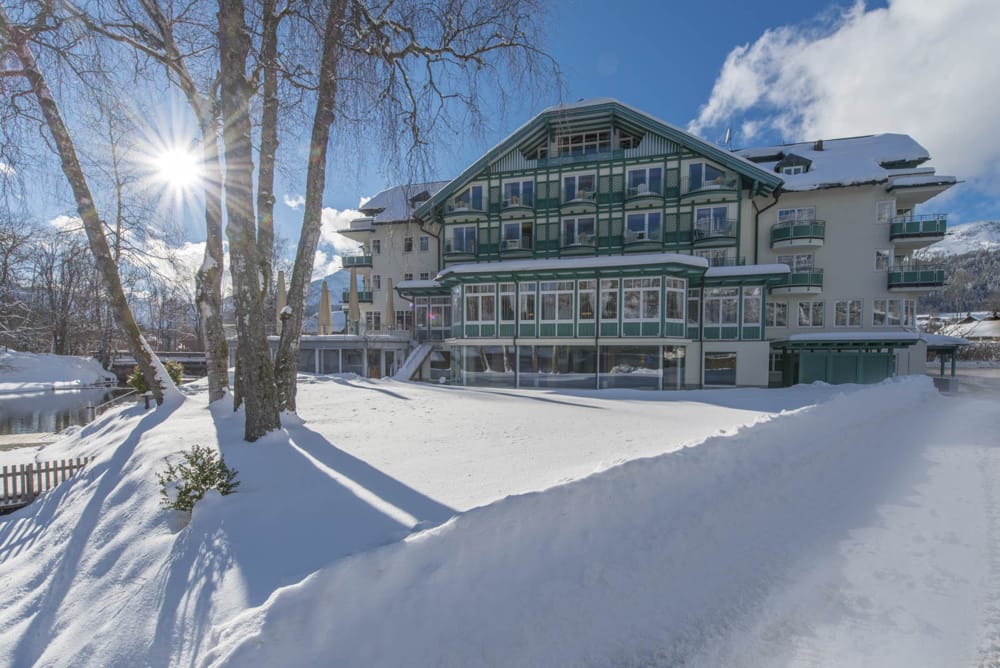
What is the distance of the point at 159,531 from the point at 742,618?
18.2 ft

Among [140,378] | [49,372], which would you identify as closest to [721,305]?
[140,378]

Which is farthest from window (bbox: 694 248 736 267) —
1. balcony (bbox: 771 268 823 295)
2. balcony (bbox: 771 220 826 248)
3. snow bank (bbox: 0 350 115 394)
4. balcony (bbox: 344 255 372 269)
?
snow bank (bbox: 0 350 115 394)

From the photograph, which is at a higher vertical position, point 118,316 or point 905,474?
point 118,316

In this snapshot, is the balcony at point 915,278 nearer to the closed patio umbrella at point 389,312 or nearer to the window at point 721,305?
the window at point 721,305

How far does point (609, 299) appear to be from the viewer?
1881 centimetres

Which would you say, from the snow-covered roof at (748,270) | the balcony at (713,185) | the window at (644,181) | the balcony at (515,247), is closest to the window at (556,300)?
the balcony at (515,247)

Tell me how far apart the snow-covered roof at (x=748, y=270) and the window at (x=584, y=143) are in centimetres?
901

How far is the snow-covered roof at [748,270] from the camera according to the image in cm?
1903

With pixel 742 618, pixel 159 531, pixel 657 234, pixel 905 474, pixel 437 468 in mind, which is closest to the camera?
pixel 742 618

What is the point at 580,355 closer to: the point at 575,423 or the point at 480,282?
the point at 480,282

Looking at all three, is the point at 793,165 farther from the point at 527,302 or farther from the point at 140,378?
the point at 140,378

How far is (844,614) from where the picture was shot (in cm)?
361

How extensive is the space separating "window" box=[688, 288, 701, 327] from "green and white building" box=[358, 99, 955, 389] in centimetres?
11

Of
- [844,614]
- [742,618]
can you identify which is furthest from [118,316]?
[844,614]
